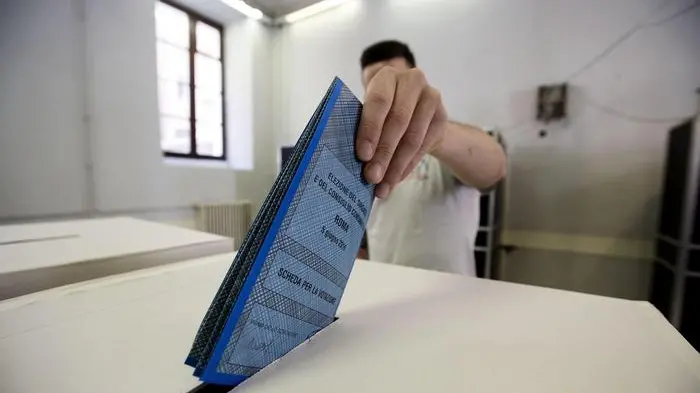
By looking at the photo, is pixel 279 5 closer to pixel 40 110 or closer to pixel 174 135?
pixel 174 135

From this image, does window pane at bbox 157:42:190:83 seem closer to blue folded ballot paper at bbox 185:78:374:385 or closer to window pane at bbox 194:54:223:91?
window pane at bbox 194:54:223:91

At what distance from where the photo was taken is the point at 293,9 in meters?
2.42

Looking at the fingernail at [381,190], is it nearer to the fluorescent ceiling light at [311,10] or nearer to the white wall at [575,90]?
the white wall at [575,90]

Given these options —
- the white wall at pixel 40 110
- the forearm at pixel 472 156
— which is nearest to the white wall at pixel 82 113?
the white wall at pixel 40 110

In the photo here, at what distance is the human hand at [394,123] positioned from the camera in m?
0.26

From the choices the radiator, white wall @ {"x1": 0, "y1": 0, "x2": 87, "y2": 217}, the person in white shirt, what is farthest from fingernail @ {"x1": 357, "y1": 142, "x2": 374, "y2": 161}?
the radiator

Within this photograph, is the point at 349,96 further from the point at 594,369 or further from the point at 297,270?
the point at 594,369

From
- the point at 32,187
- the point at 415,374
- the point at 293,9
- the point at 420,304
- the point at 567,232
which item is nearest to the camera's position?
the point at 415,374

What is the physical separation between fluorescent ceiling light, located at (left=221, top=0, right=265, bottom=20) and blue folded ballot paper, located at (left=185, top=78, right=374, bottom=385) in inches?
96.3

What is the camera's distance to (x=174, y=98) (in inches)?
82.3

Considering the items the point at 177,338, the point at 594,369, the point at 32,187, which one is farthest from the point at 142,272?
the point at 32,187

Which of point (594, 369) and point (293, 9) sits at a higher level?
point (293, 9)

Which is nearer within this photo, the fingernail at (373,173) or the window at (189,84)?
the fingernail at (373,173)

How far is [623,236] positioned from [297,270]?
6.87 feet
